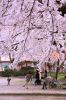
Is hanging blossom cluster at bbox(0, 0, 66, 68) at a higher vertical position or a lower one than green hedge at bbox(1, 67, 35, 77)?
higher

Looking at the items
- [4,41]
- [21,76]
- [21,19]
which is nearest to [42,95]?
[4,41]

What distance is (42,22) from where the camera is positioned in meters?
11.4

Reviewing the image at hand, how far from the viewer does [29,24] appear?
8250 mm

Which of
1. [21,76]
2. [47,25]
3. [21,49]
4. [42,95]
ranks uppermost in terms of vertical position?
[47,25]

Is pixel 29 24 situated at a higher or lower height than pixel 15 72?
higher

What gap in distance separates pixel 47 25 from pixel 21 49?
1265 mm

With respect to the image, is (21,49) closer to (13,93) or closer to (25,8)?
(25,8)

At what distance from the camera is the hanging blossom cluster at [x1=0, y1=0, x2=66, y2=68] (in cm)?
820

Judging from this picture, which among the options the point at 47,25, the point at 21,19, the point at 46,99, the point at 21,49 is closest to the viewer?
the point at 21,19

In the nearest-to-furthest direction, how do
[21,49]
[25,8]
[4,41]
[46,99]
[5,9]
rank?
[5,9], [25,8], [21,49], [4,41], [46,99]

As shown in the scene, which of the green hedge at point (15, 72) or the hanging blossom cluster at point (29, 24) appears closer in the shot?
the hanging blossom cluster at point (29, 24)

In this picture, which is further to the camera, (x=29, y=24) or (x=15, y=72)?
(x=15, y=72)

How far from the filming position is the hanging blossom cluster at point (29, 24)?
8.20 metres

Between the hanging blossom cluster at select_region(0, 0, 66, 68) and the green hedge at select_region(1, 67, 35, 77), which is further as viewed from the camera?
the green hedge at select_region(1, 67, 35, 77)
